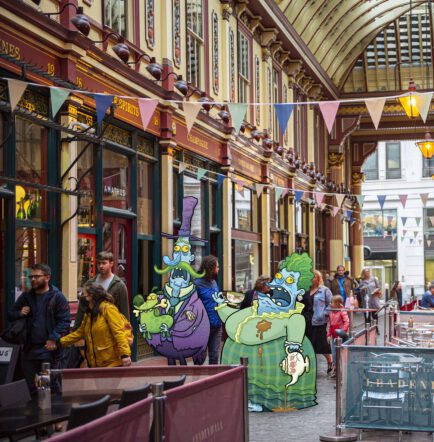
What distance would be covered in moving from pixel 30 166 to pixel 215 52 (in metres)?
9.90

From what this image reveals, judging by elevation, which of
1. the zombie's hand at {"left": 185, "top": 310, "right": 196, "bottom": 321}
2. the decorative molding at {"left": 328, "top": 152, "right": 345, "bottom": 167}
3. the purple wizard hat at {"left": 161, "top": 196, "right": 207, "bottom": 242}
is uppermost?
the decorative molding at {"left": 328, "top": 152, "right": 345, "bottom": 167}

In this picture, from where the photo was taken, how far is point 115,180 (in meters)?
16.2

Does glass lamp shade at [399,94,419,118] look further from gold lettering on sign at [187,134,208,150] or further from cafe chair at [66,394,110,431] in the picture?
cafe chair at [66,394,110,431]

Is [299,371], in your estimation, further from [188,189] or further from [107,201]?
[188,189]

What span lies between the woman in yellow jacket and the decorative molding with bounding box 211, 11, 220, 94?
40.1 feet

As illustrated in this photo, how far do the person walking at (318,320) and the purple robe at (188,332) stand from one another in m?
3.46

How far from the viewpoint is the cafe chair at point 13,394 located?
815 centimetres

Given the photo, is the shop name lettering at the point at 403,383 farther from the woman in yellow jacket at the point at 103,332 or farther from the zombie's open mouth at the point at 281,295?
the zombie's open mouth at the point at 281,295

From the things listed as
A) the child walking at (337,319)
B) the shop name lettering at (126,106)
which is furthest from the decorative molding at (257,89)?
the child walking at (337,319)

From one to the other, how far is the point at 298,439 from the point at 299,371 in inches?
80.1

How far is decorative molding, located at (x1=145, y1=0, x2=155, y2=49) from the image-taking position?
17.2 metres

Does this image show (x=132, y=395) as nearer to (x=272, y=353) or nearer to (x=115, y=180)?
(x=272, y=353)

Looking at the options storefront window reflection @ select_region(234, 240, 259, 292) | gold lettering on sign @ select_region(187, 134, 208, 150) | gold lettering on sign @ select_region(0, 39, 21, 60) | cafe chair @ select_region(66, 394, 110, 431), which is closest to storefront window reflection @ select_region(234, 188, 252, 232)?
storefront window reflection @ select_region(234, 240, 259, 292)

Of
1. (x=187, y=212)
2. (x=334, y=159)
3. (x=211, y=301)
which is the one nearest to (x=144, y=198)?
(x=187, y=212)
